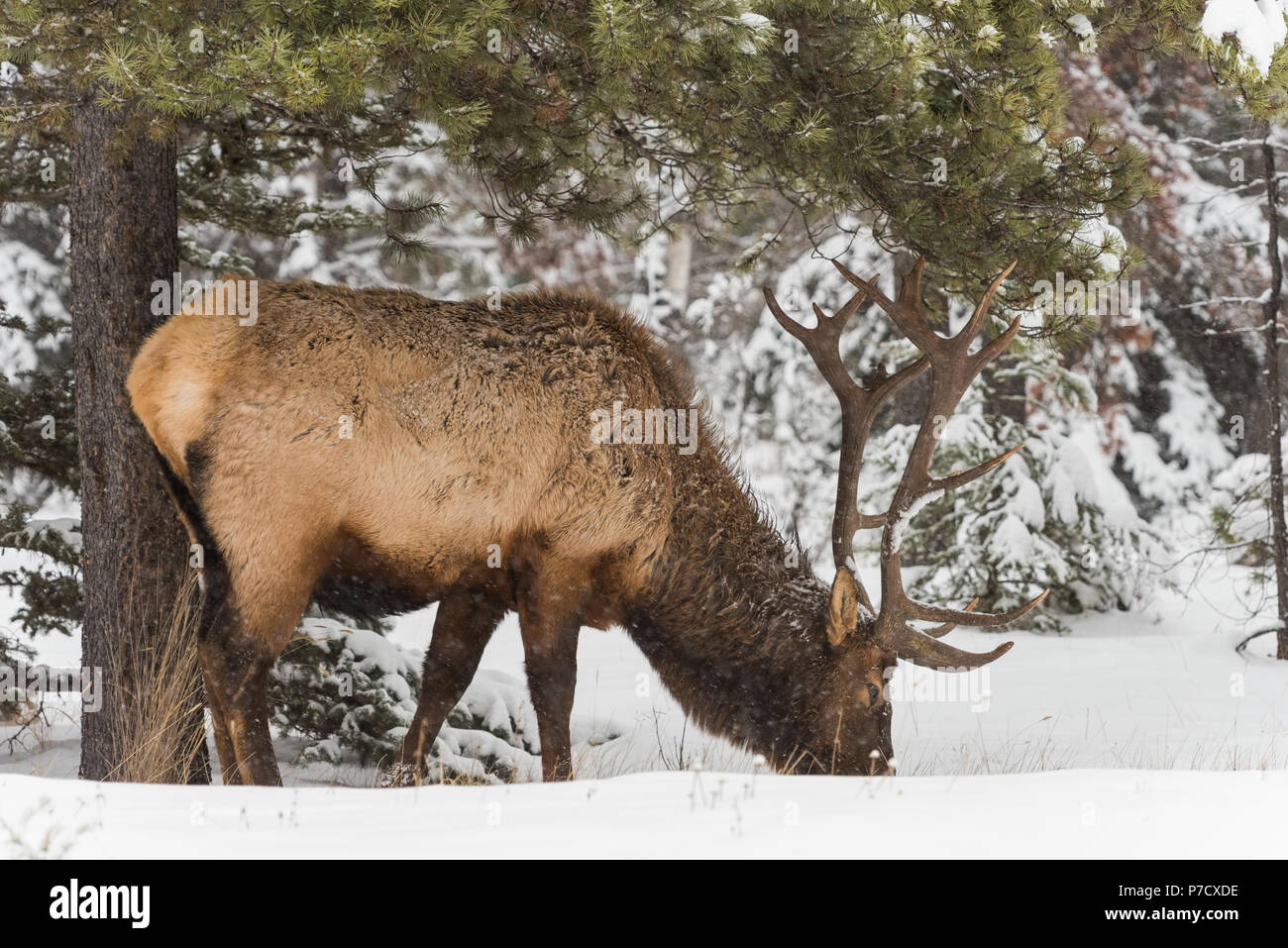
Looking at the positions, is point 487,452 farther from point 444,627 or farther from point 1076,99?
point 1076,99

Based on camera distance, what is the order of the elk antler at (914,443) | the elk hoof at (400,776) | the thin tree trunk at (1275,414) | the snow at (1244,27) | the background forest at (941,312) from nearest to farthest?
the snow at (1244,27) < the elk antler at (914,443) < the elk hoof at (400,776) < the background forest at (941,312) < the thin tree trunk at (1275,414)

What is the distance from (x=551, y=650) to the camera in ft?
18.2

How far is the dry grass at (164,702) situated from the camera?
575cm

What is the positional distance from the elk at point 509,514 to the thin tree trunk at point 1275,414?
4677 mm

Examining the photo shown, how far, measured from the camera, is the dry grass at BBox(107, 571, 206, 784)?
5.75 metres

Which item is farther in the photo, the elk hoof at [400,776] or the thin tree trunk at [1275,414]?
the thin tree trunk at [1275,414]

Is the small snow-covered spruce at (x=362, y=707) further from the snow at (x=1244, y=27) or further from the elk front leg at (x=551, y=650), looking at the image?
the snow at (x=1244, y=27)

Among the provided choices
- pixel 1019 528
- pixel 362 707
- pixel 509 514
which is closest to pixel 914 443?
pixel 509 514

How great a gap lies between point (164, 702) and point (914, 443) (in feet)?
12.5

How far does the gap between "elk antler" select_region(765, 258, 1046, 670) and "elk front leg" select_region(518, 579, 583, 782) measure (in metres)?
1.37

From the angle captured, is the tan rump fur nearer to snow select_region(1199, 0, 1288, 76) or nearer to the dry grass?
the dry grass

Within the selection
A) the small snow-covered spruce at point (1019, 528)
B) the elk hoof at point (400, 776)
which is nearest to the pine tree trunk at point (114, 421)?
the elk hoof at point (400, 776)

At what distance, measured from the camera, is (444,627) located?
20.0 ft
